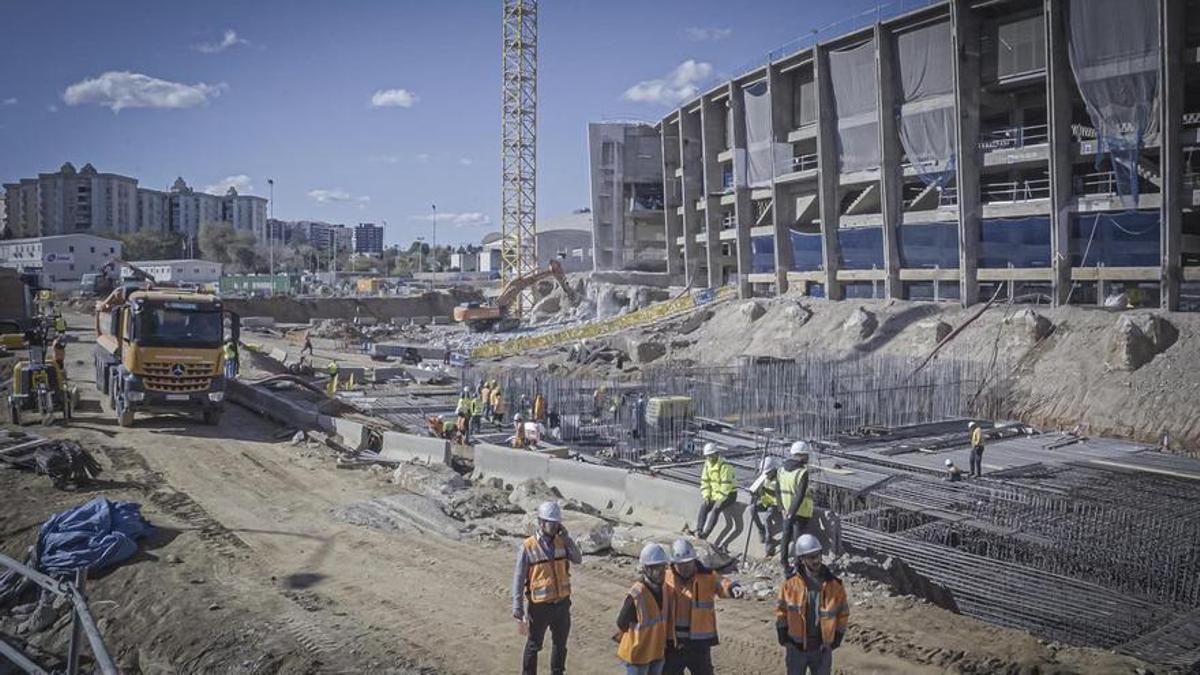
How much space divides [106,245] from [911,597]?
85.9 meters

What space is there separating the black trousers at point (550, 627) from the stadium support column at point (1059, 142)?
29.2 m

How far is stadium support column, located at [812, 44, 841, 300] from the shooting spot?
125 ft

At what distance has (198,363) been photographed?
17.1 m

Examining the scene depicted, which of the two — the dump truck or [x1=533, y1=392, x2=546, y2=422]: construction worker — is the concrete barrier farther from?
the dump truck

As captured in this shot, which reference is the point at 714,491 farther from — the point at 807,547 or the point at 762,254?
the point at 762,254

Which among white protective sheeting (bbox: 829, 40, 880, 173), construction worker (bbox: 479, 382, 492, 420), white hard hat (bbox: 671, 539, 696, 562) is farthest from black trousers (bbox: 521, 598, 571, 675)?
white protective sheeting (bbox: 829, 40, 880, 173)

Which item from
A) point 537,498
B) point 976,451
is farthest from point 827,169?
point 537,498

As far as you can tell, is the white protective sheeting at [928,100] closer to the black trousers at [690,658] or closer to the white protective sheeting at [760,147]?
the white protective sheeting at [760,147]

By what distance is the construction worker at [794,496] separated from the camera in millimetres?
8461

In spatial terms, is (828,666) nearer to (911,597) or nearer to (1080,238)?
(911,597)

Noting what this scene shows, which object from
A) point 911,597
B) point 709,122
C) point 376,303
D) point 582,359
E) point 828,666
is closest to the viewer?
point 828,666

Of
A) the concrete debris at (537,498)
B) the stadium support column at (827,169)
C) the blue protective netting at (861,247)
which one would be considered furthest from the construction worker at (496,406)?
the stadium support column at (827,169)

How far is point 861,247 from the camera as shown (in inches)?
1480

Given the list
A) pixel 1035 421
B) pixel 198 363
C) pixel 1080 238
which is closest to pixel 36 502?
pixel 198 363
